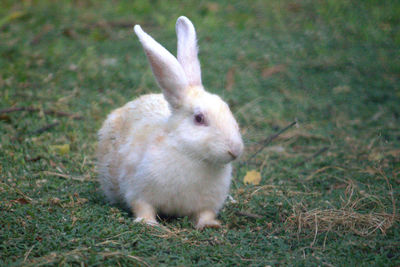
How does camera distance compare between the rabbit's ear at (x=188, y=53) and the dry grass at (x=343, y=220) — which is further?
the rabbit's ear at (x=188, y=53)

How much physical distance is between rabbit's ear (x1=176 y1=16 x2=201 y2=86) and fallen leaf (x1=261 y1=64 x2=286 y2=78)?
3232 mm

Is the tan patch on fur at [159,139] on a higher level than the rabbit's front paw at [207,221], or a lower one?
higher

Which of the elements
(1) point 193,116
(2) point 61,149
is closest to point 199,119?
(1) point 193,116

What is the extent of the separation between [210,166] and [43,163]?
72.2 inches

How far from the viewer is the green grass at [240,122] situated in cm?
331

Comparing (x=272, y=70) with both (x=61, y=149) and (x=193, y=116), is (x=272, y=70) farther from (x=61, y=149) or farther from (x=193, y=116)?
(x=193, y=116)

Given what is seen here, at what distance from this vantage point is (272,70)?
7.50m

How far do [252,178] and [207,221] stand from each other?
118 cm

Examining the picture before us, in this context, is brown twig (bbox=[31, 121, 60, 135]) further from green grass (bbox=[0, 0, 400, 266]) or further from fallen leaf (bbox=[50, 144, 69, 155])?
fallen leaf (bbox=[50, 144, 69, 155])

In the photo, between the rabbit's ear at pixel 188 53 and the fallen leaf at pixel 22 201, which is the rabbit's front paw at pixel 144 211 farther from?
the rabbit's ear at pixel 188 53

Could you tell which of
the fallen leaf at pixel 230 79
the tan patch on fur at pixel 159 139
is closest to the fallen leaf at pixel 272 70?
the fallen leaf at pixel 230 79

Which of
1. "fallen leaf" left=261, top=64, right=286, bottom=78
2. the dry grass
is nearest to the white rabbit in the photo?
the dry grass

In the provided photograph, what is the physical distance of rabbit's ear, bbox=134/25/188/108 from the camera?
3764 mm

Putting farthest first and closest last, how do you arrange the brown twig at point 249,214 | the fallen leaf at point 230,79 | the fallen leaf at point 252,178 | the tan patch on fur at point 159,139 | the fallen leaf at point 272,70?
the fallen leaf at point 272,70, the fallen leaf at point 230,79, the fallen leaf at point 252,178, the brown twig at point 249,214, the tan patch on fur at point 159,139
